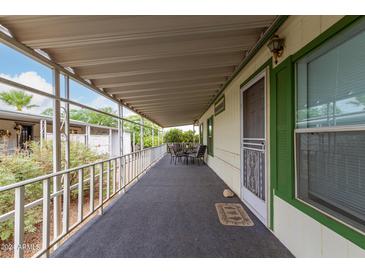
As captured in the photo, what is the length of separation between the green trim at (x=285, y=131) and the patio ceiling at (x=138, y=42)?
596mm

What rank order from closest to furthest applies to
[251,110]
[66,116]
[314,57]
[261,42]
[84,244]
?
1. [314,57]
2. [84,244]
3. [261,42]
4. [66,116]
5. [251,110]

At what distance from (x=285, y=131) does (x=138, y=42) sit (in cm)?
196

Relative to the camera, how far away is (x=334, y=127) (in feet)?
4.86

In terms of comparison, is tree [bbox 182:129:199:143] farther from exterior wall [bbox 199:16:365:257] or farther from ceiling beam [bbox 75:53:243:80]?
exterior wall [bbox 199:16:365:257]

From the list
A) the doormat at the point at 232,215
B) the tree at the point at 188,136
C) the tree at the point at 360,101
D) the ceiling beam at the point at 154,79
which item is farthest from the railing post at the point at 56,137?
the tree at the point at 188,136

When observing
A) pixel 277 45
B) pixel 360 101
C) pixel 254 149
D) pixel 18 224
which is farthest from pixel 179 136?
pixel 360 101

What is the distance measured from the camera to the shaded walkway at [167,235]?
2.02m

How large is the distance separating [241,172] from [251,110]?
1210mm

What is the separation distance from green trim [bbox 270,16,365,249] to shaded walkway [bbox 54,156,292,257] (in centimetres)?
62

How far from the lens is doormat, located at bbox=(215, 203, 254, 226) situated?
106 inches

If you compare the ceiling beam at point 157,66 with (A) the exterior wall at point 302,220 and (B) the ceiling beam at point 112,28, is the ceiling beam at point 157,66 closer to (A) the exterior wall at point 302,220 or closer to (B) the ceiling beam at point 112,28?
(A) the exterior wall at point 302,220

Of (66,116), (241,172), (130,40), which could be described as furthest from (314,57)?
(66,116)
